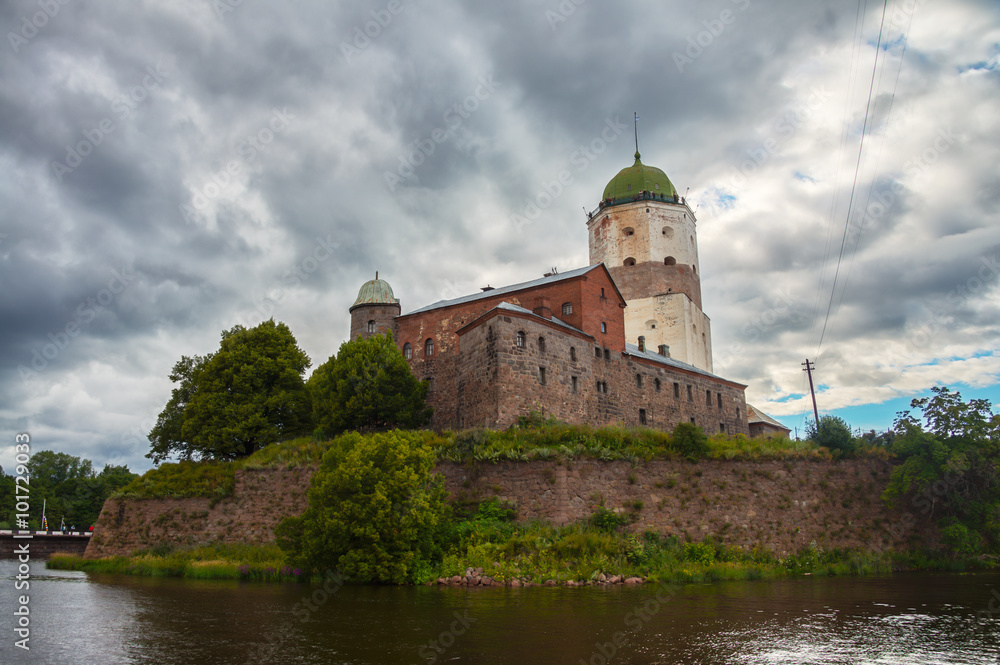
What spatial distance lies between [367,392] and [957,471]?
30.0 meters

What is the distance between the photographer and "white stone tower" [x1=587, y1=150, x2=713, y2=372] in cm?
5609

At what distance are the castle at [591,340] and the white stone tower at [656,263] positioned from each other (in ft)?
0.33

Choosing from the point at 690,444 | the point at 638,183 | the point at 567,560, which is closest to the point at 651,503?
the point at 690,444

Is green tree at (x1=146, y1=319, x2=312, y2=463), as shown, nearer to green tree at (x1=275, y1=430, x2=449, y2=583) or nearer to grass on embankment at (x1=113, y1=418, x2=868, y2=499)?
grass on embankment at (x1=113, y1=418, x2=868, y2=499)

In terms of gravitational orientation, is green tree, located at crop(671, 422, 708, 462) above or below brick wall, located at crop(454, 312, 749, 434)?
below

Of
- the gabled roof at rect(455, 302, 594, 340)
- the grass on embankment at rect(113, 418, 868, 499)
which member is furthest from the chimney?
the grass on embankment at rect(113, 418, 868, 499)

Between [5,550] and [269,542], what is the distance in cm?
3487

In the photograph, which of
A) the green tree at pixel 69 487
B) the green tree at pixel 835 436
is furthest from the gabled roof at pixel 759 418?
the green tree at pixel 69 487

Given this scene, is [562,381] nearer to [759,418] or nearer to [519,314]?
[519,314]

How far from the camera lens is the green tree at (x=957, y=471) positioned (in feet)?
92.7

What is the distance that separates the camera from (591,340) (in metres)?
37.9

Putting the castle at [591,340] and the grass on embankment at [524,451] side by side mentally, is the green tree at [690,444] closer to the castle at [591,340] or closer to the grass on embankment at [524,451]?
the grass on embankment at [524,451]

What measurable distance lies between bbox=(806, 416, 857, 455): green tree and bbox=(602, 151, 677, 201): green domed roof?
32588mm

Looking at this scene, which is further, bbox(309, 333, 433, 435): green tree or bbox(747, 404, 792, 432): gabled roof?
bbox(747, 404, 792, 432): gabled roof
